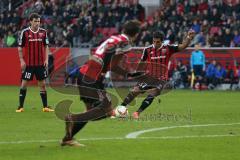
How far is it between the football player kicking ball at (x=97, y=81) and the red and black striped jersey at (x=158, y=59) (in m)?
5.96

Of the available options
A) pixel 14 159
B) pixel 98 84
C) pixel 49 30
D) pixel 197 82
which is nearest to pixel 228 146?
pixel 98 84

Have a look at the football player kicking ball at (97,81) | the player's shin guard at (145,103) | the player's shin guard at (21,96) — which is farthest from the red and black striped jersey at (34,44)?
the football player kicking ball at (97,81)

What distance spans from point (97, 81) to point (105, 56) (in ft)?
1.50

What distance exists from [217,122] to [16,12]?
26.9 metres

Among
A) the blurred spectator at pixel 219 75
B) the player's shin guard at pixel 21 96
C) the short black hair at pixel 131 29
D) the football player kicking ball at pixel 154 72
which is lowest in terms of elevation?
the blurred spectator at pixel 219 75

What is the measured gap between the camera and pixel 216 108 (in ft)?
65.5

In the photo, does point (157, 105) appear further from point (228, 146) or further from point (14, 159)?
point (14, 159)

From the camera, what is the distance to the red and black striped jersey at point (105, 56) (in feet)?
35.6

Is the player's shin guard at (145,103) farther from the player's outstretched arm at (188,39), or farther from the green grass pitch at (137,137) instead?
the player's outstretched arm at (188,39)

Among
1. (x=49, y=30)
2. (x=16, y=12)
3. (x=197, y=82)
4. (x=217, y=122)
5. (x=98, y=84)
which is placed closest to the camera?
(x=98, y=84)

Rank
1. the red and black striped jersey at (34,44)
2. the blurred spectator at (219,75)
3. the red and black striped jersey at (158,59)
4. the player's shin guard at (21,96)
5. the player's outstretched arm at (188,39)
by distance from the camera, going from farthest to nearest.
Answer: the blurred spectator at (219,75)
the player's shin guard at (21,96)
the red and black striped jersey at (34,44)
the red and black striped jersey at (158,59)
the player's outstretched arm at (188,39)

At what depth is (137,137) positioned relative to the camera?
41.6 ft

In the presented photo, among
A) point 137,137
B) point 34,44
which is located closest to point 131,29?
point 137,137

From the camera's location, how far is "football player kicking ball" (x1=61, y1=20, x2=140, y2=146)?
10.9 meters
